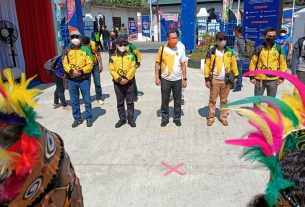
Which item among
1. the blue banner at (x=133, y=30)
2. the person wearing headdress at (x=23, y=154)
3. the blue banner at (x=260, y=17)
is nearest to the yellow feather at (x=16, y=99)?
the person wearing headdress at (x=23, y=154)

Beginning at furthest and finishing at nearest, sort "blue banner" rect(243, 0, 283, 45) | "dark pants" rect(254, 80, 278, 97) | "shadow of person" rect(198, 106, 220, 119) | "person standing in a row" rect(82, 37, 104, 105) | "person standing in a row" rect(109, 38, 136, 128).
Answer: "blue banner" rect(243, 0, 283, 45), "person standing in a row" rect(82, 37, 104, 105), "shadow of person" rect(198, 106, 220, 119), "person standing in a row" rect(109, 38, 136, 128), "dark pants" rect(254, 80, 278, 97)

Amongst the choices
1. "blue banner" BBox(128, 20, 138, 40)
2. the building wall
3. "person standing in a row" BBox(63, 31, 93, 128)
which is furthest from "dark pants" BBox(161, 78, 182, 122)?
"blue banner" BBox(128, 20, 138, 40)

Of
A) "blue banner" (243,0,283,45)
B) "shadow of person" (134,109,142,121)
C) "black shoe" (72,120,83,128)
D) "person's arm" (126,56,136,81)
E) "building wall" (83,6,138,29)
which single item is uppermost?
"building wall" (83,6,138,29)

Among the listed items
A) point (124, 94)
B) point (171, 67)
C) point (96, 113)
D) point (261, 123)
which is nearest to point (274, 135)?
point (261, 123)

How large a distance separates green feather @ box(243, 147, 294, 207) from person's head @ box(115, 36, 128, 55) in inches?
174

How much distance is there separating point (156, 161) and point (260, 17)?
7.08m

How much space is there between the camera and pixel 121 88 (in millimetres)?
5555

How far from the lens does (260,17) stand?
31.1 feet

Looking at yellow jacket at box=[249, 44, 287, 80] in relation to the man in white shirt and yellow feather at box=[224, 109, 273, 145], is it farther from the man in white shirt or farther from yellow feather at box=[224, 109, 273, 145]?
yellow feather at box=[224, 109, 273, 145]

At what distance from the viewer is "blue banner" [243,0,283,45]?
9070 mm

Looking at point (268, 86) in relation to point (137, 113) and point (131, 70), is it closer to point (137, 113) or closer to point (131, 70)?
point (131, 70)

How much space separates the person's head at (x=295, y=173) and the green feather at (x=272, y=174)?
0.06 ft

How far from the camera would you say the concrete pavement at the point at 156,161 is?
3438 mm

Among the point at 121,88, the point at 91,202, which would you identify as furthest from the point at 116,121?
the point at 91,202
